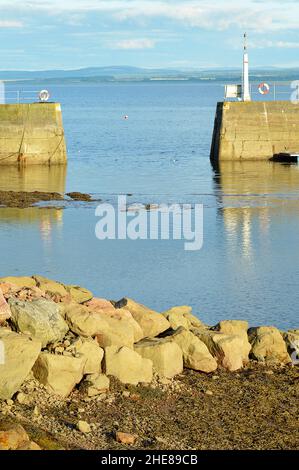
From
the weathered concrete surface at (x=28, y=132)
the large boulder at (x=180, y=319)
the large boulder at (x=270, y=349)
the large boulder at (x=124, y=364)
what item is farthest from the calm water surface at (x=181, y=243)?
the large boulder at (x=124, y=364)

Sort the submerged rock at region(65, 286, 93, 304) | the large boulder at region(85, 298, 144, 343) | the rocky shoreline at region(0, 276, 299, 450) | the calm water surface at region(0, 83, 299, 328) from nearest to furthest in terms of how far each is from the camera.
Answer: the rocky shoreline at region(0, 276, 299, 450) < the large boulder at region(85, 298, 144, 343) < the submerged rock at region(65, 286, 93, 304) < the calm water surface at region(0, 83, 299, 328)

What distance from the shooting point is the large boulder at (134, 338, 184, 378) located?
1402 cm

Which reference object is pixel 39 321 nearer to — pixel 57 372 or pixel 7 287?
pixel 57 372

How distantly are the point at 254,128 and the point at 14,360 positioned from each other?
112 feet

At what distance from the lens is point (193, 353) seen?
14469 mm

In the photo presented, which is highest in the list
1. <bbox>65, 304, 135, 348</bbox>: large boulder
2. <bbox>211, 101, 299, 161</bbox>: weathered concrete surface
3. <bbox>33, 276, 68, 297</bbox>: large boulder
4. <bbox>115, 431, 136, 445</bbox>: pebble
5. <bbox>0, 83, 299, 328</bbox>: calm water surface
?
<bbox>211, 101, 299, 161</bbox>: weathered concrete surface

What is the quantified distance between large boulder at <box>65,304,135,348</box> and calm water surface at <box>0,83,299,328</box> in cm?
561

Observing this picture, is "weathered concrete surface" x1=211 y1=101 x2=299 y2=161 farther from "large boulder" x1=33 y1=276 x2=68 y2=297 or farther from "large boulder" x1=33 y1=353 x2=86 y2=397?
"large boulder" x1=33 y1=353 x2=86 y2=397

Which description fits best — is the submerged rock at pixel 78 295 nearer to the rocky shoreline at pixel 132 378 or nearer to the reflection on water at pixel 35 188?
the rocky shoreline at pixel 132 378

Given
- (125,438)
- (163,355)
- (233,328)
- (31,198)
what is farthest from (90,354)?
(31,198)

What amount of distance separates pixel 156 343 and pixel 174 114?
332 feet

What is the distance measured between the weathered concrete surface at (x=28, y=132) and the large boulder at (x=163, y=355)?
30729 mm

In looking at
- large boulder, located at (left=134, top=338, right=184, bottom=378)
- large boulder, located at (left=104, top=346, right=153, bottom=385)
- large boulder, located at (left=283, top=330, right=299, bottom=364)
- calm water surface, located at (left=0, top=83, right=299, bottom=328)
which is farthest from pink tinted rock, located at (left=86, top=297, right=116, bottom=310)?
calm water surface, located at (left=0, top=83, right=299, bottom=328)
